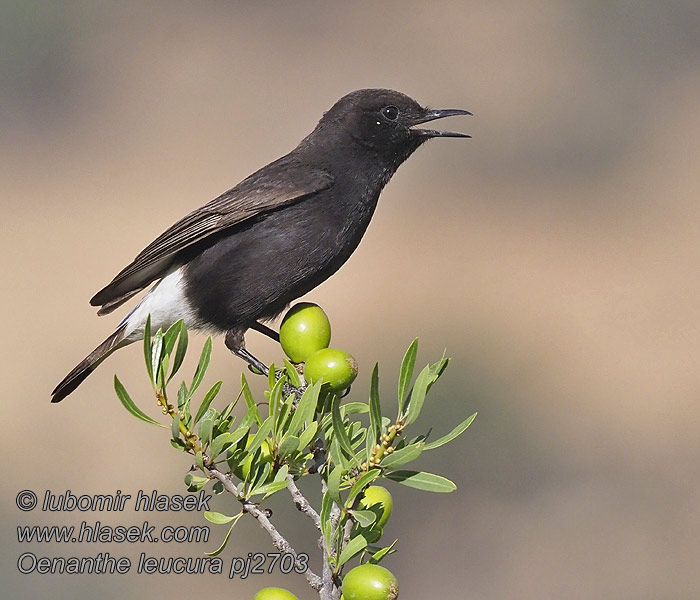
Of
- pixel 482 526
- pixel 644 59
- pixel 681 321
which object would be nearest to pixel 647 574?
pixel 482 526

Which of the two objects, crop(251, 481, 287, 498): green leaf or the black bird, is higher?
the black bird

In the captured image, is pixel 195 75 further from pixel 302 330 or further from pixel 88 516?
pixel 302 330

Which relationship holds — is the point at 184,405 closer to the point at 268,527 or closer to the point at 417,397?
the point at 268,527

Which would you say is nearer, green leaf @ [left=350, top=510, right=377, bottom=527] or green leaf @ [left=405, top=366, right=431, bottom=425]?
green leaf @ [left=350, top=510, right=377, bottom=527]

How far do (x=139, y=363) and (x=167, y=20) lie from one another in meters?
15.5

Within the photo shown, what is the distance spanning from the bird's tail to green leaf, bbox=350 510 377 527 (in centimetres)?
233

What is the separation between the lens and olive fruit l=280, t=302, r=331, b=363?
3143 millimetres

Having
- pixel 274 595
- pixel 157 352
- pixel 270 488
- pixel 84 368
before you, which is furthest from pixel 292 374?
pixel 84 368

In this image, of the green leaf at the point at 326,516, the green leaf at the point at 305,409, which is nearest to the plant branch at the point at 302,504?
the green leaf at the point at 326,516

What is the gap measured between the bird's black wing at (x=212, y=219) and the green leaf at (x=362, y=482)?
2730 millimetres

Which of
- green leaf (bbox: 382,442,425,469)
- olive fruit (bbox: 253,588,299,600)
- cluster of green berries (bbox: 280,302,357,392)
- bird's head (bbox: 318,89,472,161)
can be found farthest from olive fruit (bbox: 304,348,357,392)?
bird's head (bbox: 318,89,472,161)

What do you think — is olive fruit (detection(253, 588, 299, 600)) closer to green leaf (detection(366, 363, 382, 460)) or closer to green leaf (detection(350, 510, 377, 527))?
green leaf (detection(350, 510, 377, 527))

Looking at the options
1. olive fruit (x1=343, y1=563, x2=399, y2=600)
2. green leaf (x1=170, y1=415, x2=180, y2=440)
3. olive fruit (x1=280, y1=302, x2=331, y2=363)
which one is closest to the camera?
olive fruit (x1=343, y1=563, x2=399, y2=600)

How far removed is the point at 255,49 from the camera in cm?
2603
